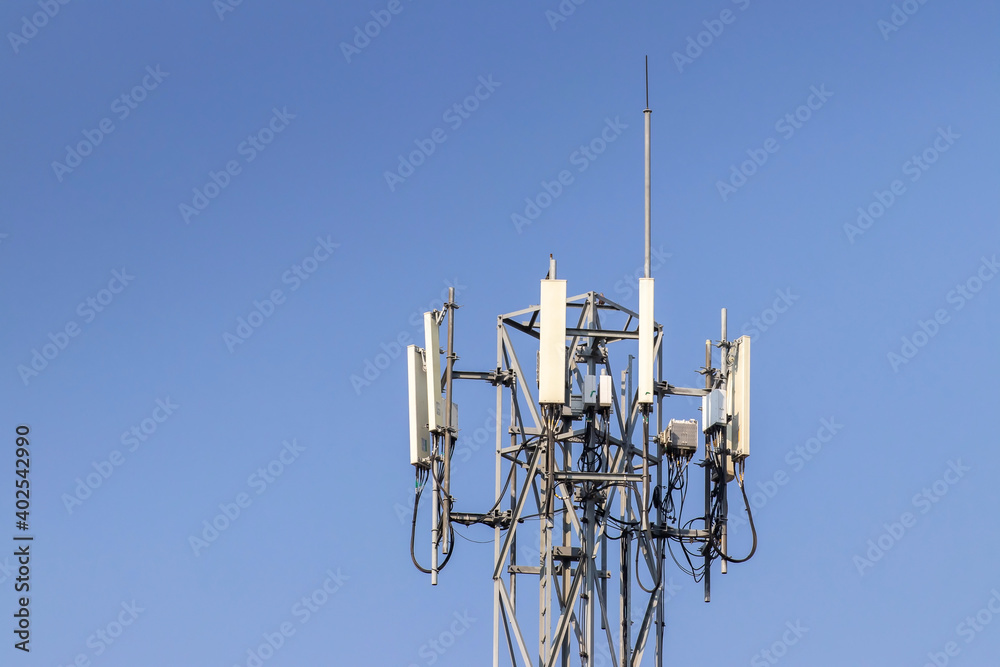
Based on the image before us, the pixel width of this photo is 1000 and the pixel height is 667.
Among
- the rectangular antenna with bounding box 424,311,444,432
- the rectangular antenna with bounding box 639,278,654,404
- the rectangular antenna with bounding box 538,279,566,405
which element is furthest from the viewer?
the rectangular antenna with bounding box 424,311,444,432

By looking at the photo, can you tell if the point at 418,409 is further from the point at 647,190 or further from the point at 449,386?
the point at 647,190

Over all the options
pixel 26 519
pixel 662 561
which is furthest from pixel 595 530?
pixel 26 519

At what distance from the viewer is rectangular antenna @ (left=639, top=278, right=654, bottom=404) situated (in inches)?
1661

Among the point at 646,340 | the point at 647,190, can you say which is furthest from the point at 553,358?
the point at 647,190

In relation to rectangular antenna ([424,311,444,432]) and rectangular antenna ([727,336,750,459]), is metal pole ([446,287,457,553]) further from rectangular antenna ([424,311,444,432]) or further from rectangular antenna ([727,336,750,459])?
rectangular antenna ([727,336,750,459])

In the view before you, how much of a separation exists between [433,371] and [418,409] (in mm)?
1072

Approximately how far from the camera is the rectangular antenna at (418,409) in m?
44.1

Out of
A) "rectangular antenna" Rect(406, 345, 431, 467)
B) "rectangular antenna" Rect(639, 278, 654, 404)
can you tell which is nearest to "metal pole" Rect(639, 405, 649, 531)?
"rectangular antenna" Rect(639, 278, 654, 404)

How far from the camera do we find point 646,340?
4234cm

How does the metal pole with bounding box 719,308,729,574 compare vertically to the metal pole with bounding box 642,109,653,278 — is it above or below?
below

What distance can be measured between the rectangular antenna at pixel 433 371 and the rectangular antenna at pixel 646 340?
468 cm

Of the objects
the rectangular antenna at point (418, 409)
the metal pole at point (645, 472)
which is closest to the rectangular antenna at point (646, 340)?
the metal pole at point (645, 472)

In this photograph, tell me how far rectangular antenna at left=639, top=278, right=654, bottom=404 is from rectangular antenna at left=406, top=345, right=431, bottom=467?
17.1 ft

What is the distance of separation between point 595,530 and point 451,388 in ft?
14.9
